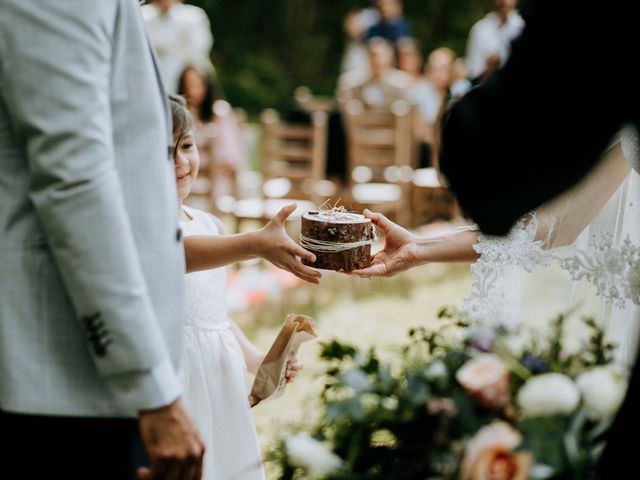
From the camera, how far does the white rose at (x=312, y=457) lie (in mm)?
1343

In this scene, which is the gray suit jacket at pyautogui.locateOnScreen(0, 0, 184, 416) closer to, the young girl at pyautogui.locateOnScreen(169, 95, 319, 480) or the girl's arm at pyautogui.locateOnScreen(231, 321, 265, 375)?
the young girl at pyautogui.locateOnScreen(169, 95, 319, 480)

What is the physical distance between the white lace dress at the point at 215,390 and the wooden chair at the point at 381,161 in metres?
5.39

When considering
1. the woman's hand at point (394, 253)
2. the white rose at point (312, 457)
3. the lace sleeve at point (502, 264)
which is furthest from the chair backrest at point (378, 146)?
the white rose at point (312, 457)

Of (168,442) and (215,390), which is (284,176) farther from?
(168,442)

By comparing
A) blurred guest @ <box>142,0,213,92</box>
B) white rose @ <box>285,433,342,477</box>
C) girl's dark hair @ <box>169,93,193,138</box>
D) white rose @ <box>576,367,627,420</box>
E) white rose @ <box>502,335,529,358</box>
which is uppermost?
girl's dark hair @ <box>169,93,193,138</box>

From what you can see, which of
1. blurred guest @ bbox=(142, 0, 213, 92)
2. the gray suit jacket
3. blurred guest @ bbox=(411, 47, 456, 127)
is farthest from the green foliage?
the gray suit jacket

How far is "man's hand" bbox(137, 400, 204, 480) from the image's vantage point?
150 cm

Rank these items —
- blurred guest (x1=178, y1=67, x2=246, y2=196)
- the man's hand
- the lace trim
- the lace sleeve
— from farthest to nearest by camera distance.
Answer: blurred guest (x1=178, y1=67, x2=246, y2=196) < the lace sleeve < the lace trim < the man's hand

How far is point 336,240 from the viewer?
2.21m

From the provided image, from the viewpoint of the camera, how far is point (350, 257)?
2.24 meters

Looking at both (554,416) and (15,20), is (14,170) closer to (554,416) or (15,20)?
(15,20)

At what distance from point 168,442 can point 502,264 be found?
1120 mm

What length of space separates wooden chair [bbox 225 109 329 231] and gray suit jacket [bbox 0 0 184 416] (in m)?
5.83

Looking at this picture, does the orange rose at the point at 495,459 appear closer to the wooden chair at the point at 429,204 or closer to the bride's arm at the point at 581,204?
the bride's arm at the point at 581,204
